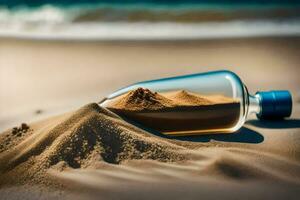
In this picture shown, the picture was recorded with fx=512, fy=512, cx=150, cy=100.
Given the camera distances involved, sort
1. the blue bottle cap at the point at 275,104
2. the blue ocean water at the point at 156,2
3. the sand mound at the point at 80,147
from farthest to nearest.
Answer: the blue ocean water at the point at 156,2 < the blue bottle cap at the point at 275,104 < the sand mound at the point at 80,147

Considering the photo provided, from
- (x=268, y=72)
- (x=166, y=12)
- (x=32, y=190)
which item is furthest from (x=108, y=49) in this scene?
(x=32, y=190)

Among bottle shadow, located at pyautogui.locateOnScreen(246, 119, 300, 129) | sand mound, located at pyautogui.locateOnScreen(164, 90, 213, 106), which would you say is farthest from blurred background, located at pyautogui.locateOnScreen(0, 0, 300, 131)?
sand mound, located at pyautogui.locateOnScreen(164, 90, 213, 106)

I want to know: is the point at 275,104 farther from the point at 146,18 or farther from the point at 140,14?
the point at 140,14

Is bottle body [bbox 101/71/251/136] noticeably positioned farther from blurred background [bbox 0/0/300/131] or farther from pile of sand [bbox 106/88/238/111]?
blurred background [bbox 0/0/300/131]

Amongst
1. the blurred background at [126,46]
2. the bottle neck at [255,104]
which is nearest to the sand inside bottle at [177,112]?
the bottle neck at [255,104]

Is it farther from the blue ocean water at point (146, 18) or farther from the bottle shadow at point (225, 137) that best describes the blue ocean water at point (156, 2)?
the bottle shadow at point (225, 137)

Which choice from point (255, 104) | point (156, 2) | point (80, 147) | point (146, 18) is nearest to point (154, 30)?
point (146, 18)
